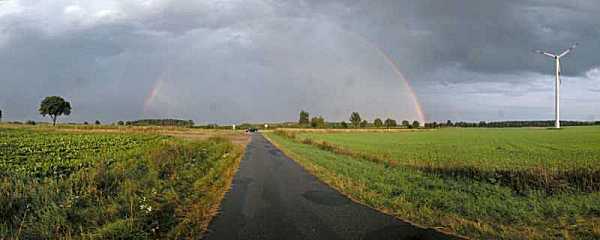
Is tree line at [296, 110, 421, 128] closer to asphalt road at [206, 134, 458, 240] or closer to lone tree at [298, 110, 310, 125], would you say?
lone tree at [298, 110, 310, 125]

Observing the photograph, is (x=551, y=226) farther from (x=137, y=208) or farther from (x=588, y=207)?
(x=137, y=208)

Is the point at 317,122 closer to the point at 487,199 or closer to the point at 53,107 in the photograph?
the point at 53,107

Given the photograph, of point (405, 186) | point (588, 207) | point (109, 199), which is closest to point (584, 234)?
point (588, 207)

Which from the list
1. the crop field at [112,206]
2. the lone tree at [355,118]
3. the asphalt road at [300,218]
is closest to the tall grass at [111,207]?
the crop field at [112,206]

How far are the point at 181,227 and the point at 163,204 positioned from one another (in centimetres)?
202

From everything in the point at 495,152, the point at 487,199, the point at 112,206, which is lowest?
the point at 495,152

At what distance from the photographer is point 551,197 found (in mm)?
10000

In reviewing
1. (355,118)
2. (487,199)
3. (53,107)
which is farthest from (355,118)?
(487,199)

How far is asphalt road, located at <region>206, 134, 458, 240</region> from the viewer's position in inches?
247

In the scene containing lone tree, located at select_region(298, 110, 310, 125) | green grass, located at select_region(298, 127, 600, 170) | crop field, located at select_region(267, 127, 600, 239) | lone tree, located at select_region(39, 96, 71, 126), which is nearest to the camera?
crop field, located at select_region(267, 127, 600, 239)

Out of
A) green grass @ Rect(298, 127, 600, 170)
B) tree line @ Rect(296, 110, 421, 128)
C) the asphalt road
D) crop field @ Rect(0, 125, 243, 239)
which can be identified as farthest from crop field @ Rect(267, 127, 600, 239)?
tree line @ Rect(296, 110, 421, 128)

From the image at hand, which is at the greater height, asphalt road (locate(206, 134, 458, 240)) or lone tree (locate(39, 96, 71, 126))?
lone tree (locate(39, 96, 71, 126))

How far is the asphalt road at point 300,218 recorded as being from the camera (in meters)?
6.28

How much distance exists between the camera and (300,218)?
24.4 feet
